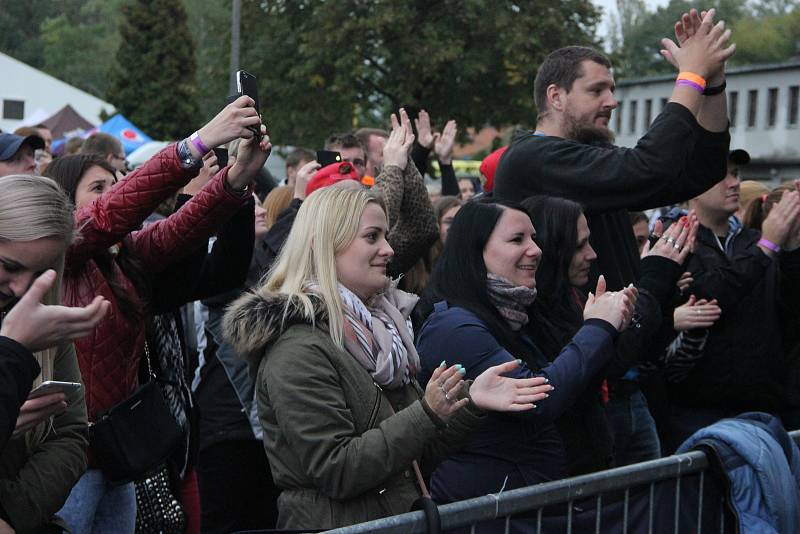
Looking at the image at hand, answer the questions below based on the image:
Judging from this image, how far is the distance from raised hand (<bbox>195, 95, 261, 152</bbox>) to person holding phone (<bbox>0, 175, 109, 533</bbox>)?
2.40ft

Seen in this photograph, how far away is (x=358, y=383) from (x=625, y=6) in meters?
91.1

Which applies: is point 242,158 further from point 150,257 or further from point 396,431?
point 396,431

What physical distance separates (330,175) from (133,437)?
95.8 inches

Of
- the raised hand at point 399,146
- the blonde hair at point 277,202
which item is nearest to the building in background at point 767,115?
the blonde hair at point 277,202

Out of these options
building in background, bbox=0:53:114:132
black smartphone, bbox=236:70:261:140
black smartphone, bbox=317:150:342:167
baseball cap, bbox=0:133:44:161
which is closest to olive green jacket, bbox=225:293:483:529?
black smartphone, bbox=236:70:261:140

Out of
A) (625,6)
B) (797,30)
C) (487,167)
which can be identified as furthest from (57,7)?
(487,167)

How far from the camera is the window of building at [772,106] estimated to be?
175 feet

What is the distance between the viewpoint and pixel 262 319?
355 cm

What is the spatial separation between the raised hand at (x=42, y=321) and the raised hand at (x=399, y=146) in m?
2.78

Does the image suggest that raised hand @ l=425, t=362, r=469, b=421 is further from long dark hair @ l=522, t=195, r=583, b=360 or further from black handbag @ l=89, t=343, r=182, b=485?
black handbag @ l=89, t=343, r=182, b=485

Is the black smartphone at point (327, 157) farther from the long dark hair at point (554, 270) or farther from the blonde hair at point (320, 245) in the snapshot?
the blonde hair at point (320, 245)

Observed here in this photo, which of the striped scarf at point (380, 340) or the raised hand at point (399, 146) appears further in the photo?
the raised hand at point (399, 146)

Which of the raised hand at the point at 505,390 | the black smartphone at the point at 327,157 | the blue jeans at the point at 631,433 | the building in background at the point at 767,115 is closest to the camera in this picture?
the raised hand at the point at 505,390

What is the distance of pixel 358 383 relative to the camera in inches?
139
